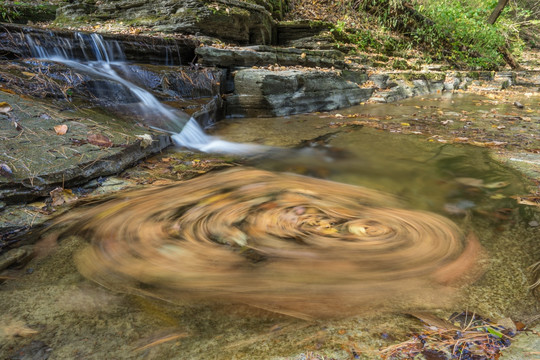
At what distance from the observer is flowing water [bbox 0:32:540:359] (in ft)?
3.86

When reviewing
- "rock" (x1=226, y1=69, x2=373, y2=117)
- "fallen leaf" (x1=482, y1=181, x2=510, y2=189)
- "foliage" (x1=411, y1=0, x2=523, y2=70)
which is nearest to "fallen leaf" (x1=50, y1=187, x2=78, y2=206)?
"fallen leaf" (x1=482, y1=181, x2=510, y2=189)

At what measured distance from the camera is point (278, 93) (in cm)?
627

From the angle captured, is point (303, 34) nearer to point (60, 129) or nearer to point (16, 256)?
point (60, 129)

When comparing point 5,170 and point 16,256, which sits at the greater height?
point 5,170

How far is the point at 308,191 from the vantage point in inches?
106

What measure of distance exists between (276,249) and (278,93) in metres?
4.98

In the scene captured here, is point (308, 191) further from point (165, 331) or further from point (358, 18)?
point (358, 18)

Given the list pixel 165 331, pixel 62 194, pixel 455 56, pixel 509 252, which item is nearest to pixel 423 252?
pixel 509 252

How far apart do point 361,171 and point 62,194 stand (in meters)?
2.79

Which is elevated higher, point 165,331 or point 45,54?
point 45,54

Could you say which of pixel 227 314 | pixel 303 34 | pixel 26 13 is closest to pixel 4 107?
pixel 227 314

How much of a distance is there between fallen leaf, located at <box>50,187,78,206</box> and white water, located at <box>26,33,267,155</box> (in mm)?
1704

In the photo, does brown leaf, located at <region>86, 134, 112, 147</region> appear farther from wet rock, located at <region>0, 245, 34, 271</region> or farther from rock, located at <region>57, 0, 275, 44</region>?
rock, located at <region>57, 0, 275, 44</region>

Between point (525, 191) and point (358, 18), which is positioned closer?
point (525, 191)
